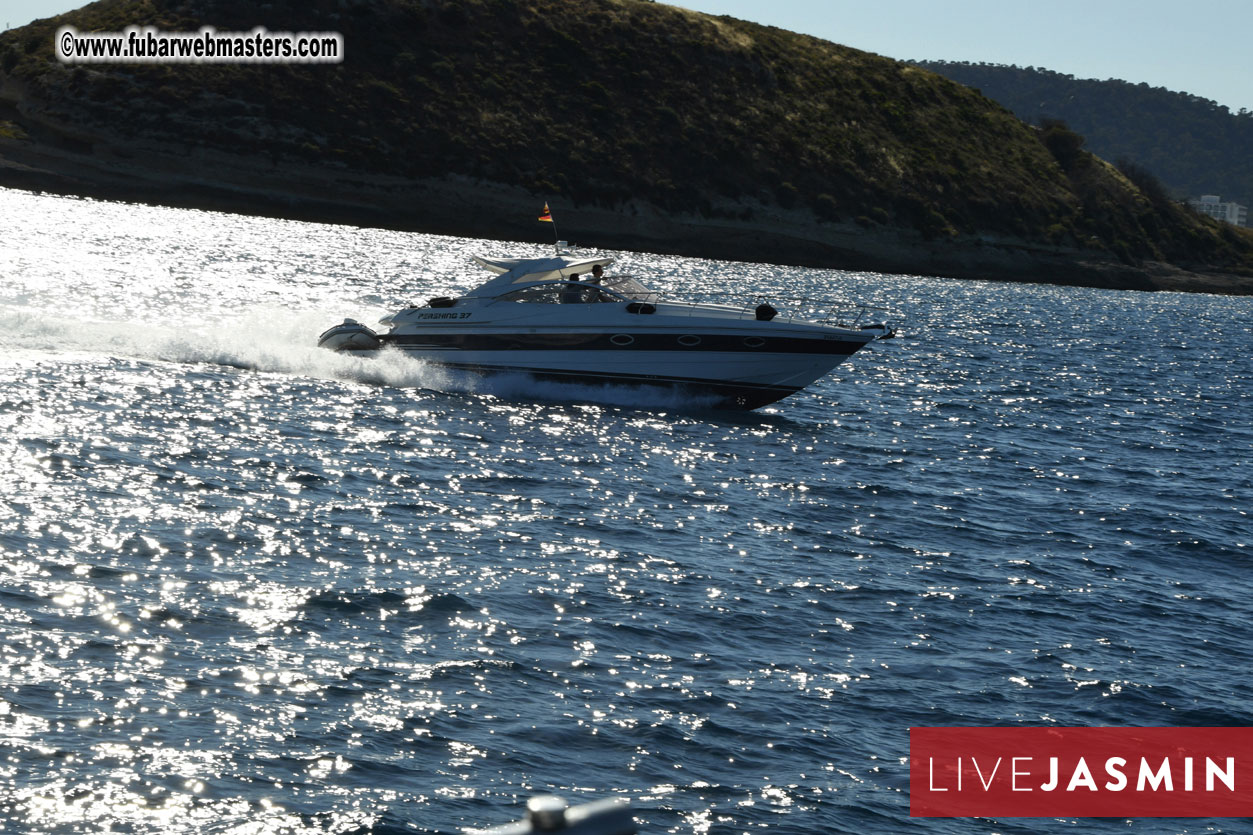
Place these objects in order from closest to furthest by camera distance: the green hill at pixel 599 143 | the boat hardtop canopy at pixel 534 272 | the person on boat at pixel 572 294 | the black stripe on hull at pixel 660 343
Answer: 1. the black stripe on hull at pixel 660 343
2. the person on boat at pixel 572 294
3. the boat hardtop canopy at pixel 534 272
4. the green hill at pixel 599 143

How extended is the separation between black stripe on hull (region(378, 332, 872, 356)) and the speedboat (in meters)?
0.02

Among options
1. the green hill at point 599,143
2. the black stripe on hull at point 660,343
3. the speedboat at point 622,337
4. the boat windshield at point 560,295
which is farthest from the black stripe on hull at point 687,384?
the green hill at point 599,143

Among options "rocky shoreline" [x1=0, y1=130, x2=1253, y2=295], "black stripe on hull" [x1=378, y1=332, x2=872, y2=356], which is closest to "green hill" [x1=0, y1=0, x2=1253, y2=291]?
"rocky shoreline" [x1=0, y1=130, x2=1253, y2=295]

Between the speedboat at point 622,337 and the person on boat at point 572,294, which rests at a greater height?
the person on boat at point 572,294

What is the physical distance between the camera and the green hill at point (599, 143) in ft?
303

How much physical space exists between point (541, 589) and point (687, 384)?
13989mm

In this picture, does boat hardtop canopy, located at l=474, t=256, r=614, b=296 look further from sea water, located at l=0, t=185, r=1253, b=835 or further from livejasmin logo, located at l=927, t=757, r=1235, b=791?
livejasmin logo, located at l=927, t=757, r=1235, b=791

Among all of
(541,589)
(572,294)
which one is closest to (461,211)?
(572,294)

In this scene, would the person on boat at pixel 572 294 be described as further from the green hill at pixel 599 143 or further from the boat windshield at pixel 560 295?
the green hill at pixel 599 143

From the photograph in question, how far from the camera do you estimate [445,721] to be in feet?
39.3

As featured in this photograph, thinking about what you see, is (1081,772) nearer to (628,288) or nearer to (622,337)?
(622,337)

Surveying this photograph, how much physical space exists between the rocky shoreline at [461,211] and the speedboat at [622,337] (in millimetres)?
62287

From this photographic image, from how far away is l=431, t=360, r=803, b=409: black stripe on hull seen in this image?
29.4 metres

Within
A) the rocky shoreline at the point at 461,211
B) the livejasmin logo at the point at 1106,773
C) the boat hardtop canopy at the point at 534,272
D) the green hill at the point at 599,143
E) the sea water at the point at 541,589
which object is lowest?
the livejasmin logo at the point at 1106,773
